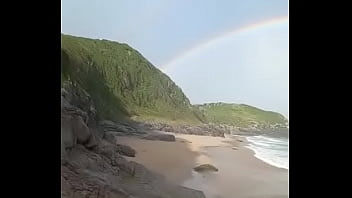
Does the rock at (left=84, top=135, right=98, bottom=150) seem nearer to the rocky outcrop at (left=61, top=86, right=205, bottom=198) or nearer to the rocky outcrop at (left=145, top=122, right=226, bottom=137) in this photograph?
the rocky outcrop at (left=61, top=86, right=205, bottom=198)

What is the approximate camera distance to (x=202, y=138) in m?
1.74

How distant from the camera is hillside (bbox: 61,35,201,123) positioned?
1.74 metres

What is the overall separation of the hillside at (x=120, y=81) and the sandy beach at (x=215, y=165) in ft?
0.37

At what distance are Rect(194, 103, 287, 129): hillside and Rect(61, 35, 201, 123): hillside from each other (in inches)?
Answer: 2.7

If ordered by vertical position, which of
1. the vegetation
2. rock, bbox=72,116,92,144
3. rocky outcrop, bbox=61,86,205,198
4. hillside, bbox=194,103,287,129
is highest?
the vegetation

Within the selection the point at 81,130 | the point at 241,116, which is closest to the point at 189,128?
the point at 241,116

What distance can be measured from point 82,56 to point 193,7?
20.8 inches

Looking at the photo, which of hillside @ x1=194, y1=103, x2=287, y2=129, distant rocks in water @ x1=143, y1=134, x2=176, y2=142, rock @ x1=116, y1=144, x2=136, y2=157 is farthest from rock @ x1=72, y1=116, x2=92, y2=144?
hillside @ x1=194, y1=103, x2=287, y2=129

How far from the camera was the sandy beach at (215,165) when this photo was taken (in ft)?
5.43

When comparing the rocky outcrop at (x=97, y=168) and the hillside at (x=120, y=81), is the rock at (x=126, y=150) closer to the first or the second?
the rocky outcrop at (x=97, y=168)

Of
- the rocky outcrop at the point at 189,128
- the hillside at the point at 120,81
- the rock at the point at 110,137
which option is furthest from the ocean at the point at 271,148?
the rock at the point at 110,137
